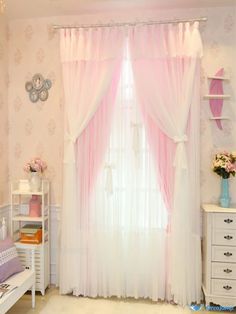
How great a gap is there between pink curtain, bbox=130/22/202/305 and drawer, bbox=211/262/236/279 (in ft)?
0.59

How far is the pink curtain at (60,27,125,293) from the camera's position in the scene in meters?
3.21

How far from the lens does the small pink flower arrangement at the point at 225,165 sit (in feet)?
9.91

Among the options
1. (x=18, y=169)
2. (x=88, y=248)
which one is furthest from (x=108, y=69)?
(x=88, y=248)

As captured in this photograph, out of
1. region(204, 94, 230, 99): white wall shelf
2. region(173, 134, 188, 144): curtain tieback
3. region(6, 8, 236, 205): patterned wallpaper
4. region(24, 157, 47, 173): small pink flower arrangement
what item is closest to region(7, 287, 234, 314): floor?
region(6, 8, 236, 205): patterned wallpaper

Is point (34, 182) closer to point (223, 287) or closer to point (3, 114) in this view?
point (3, 114)

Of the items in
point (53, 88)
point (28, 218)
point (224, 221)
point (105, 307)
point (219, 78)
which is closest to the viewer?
point (224, 221)

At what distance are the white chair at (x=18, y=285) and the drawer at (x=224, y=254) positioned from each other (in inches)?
66.8

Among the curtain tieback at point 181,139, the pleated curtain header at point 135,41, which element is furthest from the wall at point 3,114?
the curtain tieback at point 181,139

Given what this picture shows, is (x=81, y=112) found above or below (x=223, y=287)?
above

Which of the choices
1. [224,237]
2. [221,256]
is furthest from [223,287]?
[224,237]

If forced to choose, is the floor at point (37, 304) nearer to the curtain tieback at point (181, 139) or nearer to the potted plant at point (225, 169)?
the potted plant at point (225, 169)

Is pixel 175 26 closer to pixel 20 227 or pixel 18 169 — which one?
pixel 18 169

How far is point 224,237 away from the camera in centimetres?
296

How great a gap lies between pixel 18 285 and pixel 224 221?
6.22 ft
